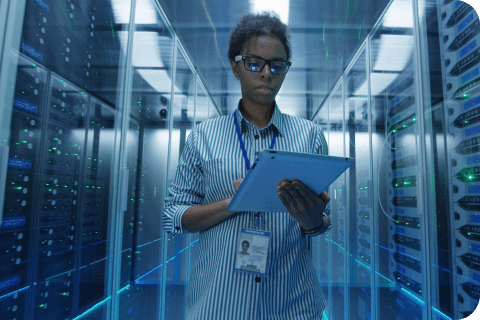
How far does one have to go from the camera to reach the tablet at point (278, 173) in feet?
2.56

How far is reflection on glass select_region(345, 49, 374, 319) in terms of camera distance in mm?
3684

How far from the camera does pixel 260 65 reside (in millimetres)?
1149

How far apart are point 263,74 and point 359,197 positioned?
334 centimetres

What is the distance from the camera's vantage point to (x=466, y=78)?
6.26ft

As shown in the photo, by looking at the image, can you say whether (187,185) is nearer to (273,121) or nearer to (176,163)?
(273,121)

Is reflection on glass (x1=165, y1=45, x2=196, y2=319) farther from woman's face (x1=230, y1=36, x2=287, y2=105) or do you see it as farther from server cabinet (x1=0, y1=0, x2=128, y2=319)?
woman's face (x1=230, y1=36, x2=287, y2=105)

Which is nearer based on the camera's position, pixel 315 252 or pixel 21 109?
pixel 21 109

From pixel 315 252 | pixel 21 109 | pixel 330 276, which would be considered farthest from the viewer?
pixel 315 252

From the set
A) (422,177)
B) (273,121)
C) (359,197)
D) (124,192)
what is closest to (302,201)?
(273,121)

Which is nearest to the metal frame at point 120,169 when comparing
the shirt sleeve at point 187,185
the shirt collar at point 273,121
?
the shirt sleeve at point 187,185

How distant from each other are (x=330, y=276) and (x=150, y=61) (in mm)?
4465

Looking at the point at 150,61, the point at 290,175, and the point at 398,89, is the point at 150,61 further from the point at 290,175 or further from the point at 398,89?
the point at 290,175

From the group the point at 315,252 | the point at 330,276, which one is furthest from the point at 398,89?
the point at 315,252

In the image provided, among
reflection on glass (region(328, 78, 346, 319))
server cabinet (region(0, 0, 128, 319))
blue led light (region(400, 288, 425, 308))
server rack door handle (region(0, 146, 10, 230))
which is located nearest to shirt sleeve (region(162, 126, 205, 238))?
server rack door handle (region(0, 146, 10, 230))
